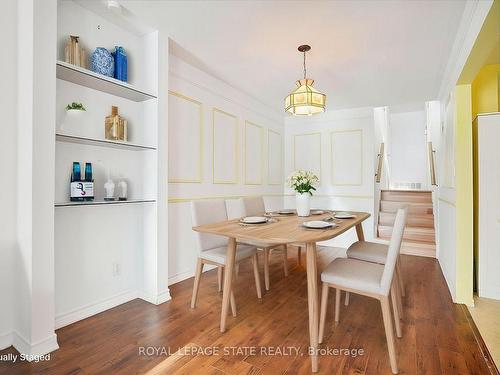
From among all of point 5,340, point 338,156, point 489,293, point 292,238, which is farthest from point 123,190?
point 338,156

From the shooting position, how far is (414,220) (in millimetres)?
4988

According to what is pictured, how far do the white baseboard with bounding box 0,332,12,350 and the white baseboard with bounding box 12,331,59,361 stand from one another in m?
0.02

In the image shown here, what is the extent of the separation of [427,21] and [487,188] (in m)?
1.60

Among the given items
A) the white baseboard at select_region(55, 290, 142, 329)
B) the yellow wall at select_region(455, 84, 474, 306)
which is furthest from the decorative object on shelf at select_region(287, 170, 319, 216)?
the white baseboard at select_region(55, 290, 142, 329)

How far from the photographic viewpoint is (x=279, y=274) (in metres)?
3.29

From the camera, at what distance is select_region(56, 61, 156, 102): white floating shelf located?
1896mm

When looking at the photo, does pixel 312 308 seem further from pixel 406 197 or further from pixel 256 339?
A: pixel 406 197

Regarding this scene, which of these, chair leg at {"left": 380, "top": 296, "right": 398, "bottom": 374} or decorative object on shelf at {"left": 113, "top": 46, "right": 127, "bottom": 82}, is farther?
decorative object on shelf at {"left": 113, "top": 46, "right": 127, "bottom": 82}

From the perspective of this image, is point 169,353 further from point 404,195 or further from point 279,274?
point 404,195

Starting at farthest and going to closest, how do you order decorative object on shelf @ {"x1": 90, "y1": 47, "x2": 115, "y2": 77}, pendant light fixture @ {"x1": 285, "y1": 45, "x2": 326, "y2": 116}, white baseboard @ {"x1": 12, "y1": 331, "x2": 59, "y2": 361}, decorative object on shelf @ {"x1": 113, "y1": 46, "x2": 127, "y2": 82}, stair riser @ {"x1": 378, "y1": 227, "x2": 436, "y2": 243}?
stair riser @ {"x1": 378, "y1": 227, "x2": 436, "y2": 243} < pendant light fixture @ {"x1": 285, "y1": 45, "x2": 326, "y2": 116} < decorative object on shelf @ {"x1": 113, "y1": 46, "x2": 127, "y2": 82} < decorative object on shelf @ {"x1": 90, "y1": 47, "x2": 115, "y2": 77} < white baseboard @ {"x1": 12, "y1": 331, "x2": 59, "y2": 361}

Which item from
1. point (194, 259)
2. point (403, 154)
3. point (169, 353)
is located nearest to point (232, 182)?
point (194, 259)

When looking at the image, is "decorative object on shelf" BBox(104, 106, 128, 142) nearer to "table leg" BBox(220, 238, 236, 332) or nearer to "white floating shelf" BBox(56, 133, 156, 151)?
"white floating shelf" BBox(56, 133, 156, 151)

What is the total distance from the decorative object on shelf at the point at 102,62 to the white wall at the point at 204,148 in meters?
0.76

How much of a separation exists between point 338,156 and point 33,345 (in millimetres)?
4616
